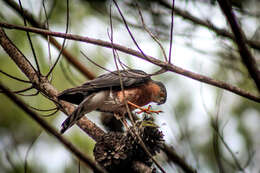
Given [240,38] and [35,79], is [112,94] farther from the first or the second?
[240,38]

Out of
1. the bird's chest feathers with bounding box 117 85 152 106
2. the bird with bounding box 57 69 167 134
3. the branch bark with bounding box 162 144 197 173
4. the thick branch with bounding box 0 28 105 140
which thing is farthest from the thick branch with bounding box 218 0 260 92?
the bird's chest feathers with bounding box 117 85 152 106

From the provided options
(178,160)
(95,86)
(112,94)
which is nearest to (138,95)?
(112,94)

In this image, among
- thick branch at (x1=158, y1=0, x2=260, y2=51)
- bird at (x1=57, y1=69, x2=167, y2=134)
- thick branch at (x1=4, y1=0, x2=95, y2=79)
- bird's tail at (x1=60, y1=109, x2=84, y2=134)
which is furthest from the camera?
thick branch at (x1=4, y1=0, x2=95, y2=79)

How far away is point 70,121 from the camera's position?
2666mm

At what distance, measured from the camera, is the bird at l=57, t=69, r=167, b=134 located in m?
2.97

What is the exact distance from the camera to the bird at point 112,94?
297 cm

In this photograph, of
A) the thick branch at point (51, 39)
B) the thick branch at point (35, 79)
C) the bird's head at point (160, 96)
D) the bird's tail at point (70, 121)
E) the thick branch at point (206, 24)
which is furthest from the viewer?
the bird's head at point (160, 96)

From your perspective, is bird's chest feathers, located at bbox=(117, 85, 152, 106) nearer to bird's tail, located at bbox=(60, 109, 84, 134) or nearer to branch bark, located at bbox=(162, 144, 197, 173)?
branch bark, located at bbox=(162, 144, 197, 173)

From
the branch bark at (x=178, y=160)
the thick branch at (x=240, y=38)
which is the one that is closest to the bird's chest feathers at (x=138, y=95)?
the branch bark at (x=178, y=160)

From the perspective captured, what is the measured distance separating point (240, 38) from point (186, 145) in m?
1.37

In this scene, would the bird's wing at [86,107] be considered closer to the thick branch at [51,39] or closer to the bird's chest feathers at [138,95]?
the bird's chest feathers at [138,95]

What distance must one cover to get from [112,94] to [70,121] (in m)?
1.03

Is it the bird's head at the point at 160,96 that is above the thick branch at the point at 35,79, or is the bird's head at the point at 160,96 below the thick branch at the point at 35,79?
below

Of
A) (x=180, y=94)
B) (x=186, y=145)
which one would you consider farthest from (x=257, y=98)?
(x=180, y=94)
